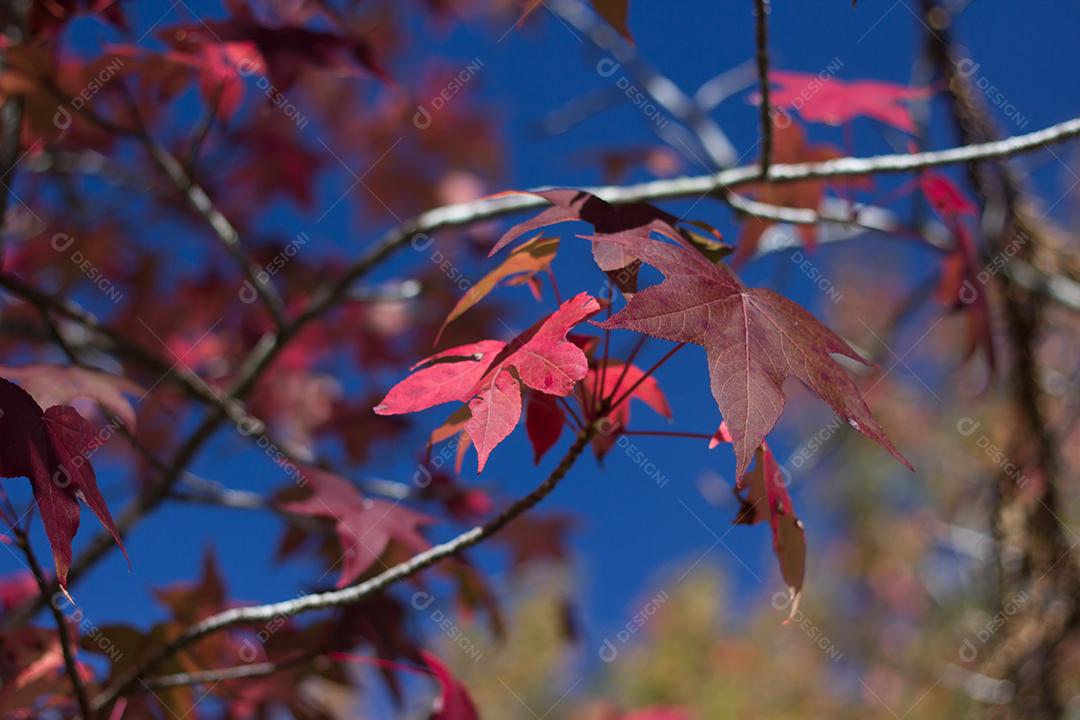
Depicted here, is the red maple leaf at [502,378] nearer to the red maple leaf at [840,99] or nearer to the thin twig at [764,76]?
the thin twig at [764,76]

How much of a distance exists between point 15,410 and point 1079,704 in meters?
3.07

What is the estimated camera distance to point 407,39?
350cm

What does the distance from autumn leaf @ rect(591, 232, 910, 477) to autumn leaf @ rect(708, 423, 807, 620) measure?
131mm

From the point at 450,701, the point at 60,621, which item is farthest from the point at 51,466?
the point at 450,701

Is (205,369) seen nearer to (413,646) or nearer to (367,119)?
(367,119)

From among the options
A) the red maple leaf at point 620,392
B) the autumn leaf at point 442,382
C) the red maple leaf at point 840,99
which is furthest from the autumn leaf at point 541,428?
the red maple leaf at point 840,99

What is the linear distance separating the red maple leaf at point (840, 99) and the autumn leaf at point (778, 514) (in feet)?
2.60

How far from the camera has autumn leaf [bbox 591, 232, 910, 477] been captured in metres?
0.67

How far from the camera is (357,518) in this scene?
119 cm

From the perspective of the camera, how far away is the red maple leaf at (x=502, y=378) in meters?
0.71

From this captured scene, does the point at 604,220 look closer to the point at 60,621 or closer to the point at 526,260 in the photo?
the point at 526,260

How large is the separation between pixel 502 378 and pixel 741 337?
206mm

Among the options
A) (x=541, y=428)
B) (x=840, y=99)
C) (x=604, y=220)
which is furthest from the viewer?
(x=840, y=99)

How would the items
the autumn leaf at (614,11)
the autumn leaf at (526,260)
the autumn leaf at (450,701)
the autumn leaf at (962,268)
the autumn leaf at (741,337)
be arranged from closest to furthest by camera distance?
the autumn leaf at (741,337) < the autumn leaf at (526,260) < the autumn leaf at (614,11) < the autumn leaf at (450,701) < the autumn leaf at (962,268)
